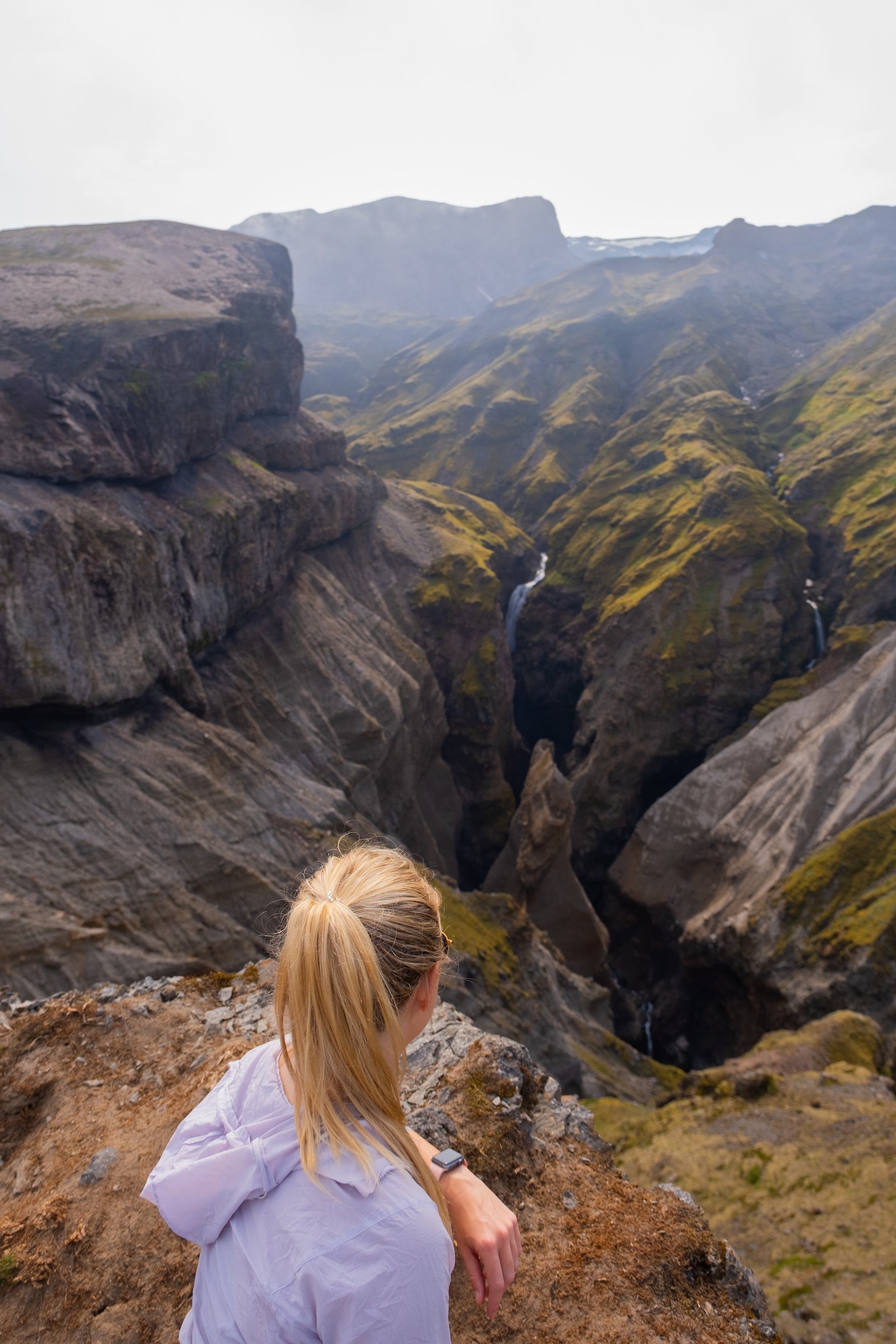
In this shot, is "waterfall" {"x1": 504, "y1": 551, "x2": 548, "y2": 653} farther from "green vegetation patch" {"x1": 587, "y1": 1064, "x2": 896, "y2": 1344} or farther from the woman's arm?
the woman's arm

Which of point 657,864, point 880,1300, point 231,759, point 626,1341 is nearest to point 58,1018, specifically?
point 626,1341

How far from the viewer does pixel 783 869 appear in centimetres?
4159

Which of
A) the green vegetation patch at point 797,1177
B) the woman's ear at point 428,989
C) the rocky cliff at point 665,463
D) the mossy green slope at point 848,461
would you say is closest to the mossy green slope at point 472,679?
the rocky cliff at point 665,463

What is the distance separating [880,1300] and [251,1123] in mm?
16964

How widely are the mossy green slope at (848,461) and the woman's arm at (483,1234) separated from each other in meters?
68.0

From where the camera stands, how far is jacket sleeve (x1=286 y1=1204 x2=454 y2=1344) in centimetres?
244

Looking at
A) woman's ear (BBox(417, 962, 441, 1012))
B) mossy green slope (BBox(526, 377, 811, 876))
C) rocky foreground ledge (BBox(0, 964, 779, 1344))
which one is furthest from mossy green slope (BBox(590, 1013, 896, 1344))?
mossy green slope (BBox(526, 377, 811, 876))

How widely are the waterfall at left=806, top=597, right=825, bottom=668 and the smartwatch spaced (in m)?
67.2

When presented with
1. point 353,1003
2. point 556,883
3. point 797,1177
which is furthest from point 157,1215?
point 556,883

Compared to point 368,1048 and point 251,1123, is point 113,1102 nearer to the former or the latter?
point 251,1123

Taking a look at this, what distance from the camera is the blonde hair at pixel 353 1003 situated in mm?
2799

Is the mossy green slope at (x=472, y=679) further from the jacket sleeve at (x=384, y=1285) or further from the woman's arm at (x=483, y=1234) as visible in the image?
the jacket sleeve at (x=384, y=1285)

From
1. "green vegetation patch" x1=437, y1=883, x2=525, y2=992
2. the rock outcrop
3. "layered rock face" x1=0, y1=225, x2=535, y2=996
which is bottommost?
the rock outcrop

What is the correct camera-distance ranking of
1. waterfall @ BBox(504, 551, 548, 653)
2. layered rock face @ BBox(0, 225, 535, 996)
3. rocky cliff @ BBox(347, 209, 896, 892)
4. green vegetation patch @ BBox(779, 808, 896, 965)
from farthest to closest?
waterfall @ BBox(504, 551, 548, 653) → rocky cliff @ BBox(347, 209, 896, 892) → green vegetation patch @ BBox(779, 808, 896, 965) → layered rock face @ BBox(0, 225, 535, 996)
